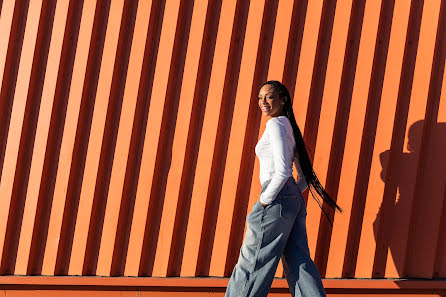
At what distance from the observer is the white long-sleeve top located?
10.6ft

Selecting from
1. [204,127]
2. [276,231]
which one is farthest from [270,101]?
[276,231]

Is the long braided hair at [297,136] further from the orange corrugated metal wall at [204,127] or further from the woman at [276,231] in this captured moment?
the orange corrugated metal wall at [204,127]

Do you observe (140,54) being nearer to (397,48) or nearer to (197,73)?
(197,73)

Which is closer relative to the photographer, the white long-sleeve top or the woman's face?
the white long-sleeve top

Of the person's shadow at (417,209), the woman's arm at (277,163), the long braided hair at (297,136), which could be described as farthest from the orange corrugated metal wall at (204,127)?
the woman's arm at (277,163)

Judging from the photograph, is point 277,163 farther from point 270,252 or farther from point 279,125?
point 270,252

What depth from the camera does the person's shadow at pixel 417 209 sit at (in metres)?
4.06

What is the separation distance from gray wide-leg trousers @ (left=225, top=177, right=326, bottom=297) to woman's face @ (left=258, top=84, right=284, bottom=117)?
1.53 ft

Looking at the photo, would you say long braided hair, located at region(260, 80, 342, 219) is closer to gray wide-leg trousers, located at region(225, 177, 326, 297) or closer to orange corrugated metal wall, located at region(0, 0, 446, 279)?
gray wide-leg trousers, located at region(225, 177, 326, 297)

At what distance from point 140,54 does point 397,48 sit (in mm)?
1874

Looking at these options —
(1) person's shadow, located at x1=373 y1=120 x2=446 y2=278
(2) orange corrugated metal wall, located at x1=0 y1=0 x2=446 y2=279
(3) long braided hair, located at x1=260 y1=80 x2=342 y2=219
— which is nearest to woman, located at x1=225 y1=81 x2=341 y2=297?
(3) long braided hair, located at x1=260 y1=80 x2=342 y2=219

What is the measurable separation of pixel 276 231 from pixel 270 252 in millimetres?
129

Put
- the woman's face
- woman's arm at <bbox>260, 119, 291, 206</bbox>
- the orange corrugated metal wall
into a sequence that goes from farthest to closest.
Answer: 1. the orange corrugated metal wall
2. the woman's face
3. woman's arm at <bbox>260, 119, 291, 206</bbox>

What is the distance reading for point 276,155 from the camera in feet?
10.7
